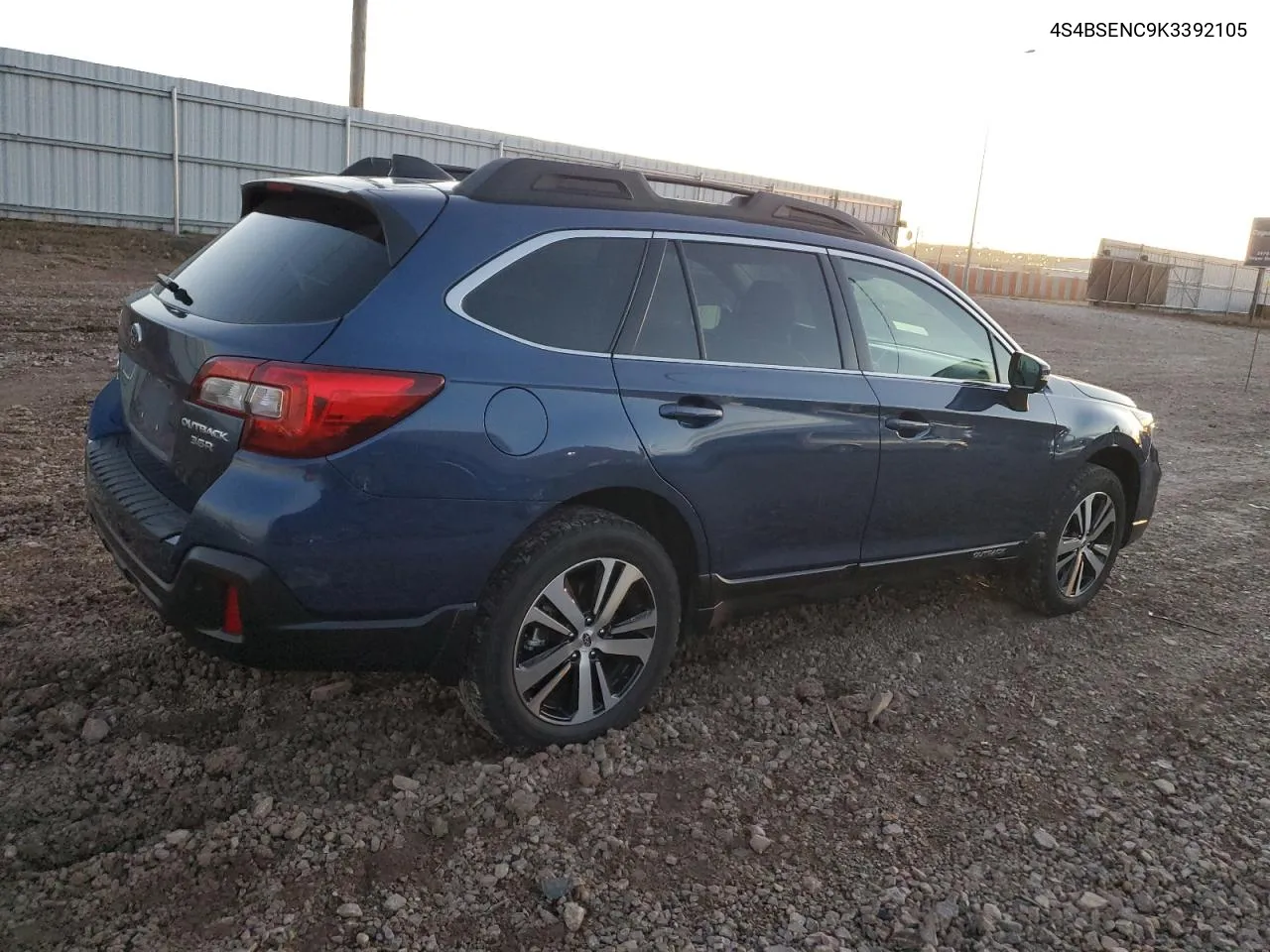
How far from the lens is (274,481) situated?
2.71 metres

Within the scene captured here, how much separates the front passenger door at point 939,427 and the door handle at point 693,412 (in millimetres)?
849

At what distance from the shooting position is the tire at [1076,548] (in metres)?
4.82

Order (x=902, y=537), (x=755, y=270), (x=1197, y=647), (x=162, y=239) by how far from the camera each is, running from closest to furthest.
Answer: (x=755, y=270) < (x=902, y=537) < (x=1197, y=647) < (x=162, y=239)

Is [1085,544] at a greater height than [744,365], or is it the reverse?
[744,365]

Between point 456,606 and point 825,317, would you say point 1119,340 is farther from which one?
point 456,606

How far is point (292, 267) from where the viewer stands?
3074 millimetres

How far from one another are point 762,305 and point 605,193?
715 millimetres

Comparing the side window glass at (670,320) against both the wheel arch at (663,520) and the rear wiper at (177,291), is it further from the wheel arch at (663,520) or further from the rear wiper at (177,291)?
the rear wiper at (177,291)

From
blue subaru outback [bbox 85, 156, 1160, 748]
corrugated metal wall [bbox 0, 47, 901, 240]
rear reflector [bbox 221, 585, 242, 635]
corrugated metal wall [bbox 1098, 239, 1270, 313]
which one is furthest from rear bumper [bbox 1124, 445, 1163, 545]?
corrugated metal wall [bbox 1098, 239, 1270, 313]

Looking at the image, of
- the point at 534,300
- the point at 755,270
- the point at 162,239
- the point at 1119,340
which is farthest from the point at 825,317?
the point at 1119,340

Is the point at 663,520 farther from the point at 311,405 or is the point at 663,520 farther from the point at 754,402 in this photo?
the point at 311,405

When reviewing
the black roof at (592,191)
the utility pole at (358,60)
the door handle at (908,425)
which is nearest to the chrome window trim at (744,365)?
the door handle at (908,425)

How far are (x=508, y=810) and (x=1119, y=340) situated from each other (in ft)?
83.6

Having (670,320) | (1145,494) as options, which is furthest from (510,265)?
(1145,494)
